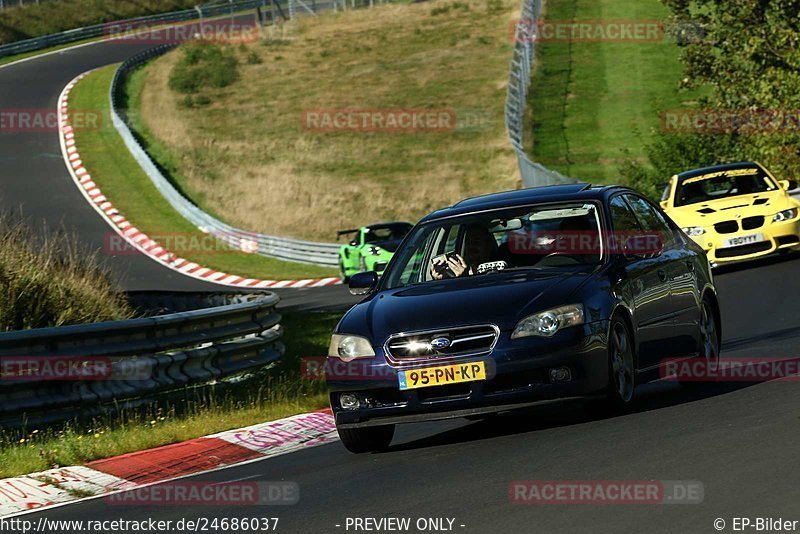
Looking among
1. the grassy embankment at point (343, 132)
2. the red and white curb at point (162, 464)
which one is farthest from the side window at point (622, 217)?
the grassy embankment at point (343, 132)

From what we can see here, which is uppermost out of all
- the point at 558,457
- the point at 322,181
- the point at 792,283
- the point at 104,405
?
the point at 558,457

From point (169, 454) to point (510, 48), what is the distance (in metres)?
54.5

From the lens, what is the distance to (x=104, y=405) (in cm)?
1134

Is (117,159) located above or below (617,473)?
below

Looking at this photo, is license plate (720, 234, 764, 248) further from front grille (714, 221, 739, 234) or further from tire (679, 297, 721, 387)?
tire (679, 297, 721, 387)

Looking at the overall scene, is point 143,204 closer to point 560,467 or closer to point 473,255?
point 473,255

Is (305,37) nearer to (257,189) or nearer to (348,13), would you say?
(348,13)

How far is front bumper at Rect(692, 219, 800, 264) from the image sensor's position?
20250mm

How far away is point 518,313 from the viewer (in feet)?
27.1

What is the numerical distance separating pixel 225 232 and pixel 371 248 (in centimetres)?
901

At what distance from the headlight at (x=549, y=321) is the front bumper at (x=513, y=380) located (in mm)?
44

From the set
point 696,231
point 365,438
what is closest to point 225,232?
point 696,231

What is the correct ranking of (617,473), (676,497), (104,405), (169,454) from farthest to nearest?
(104,405)
(169,454)
(617,473)
(676,497)

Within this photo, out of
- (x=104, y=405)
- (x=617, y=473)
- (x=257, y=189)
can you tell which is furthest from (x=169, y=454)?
(x=257, y=189)
